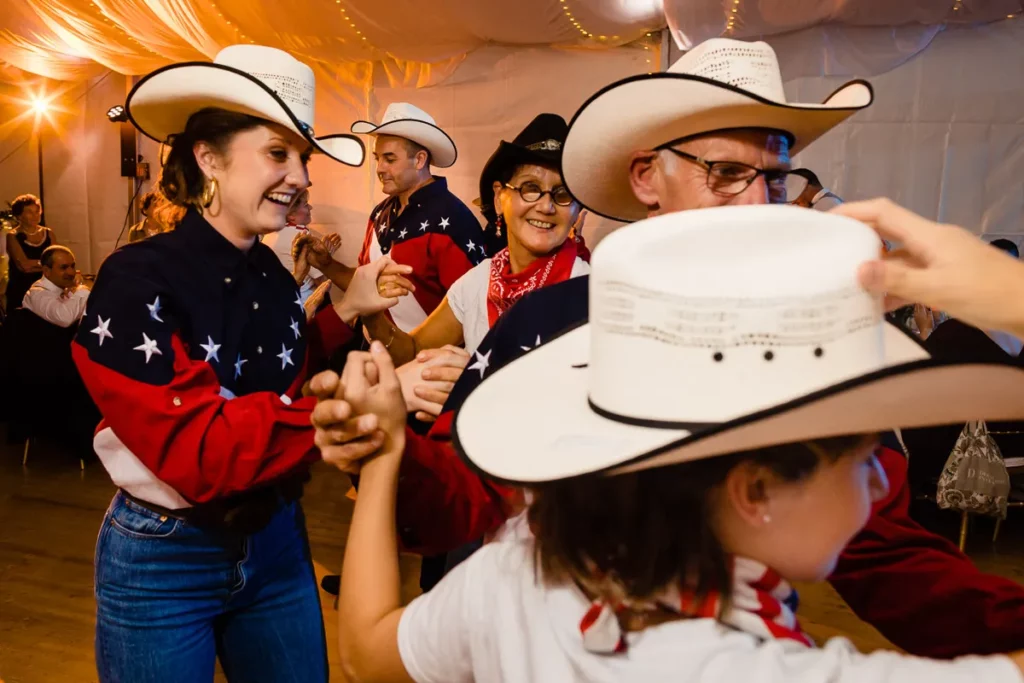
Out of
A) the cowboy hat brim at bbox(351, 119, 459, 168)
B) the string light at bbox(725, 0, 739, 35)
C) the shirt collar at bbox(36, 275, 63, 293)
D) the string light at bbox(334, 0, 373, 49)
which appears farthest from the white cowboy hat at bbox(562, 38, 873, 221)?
the shirt collar at bbox(36, 275, 63, 293)

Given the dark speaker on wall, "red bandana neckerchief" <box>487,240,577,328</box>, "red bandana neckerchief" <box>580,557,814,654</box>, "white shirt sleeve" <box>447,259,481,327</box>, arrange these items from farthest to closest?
the dark speaker on wall
"white shirt sleeve" <box>447,259,481,327</box>
"red bandana neckerchief" <box>487,240,577,328</box>
"red bandana neckerchief" <box>580,557,814,654</box>

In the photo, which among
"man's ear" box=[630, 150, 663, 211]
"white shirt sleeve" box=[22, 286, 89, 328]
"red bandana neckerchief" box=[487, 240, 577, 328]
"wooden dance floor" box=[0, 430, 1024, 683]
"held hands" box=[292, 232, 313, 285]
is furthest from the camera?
"white shirt sleeve" box=[22, 286, 89, 328]

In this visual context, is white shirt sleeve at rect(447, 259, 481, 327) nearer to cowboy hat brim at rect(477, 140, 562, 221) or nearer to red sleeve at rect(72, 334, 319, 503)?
cowboy hat brim at rect(477, 140, 562, 221)

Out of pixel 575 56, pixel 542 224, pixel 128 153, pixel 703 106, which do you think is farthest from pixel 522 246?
pixel 128 153

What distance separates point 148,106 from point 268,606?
1.33 m

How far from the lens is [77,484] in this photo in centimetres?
549

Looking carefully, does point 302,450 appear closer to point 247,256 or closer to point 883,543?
point 247,256

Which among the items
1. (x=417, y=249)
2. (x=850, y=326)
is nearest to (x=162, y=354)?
(x=850, y=326)

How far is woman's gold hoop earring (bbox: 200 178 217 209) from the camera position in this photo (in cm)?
192

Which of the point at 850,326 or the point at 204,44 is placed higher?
the point at 204,44

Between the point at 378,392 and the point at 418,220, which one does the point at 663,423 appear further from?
the point at 418,220

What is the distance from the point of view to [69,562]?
4.23 metres

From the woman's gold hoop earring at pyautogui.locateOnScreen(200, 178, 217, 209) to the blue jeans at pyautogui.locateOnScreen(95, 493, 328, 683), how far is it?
747mm

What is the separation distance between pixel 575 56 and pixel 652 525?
18.5 feet
